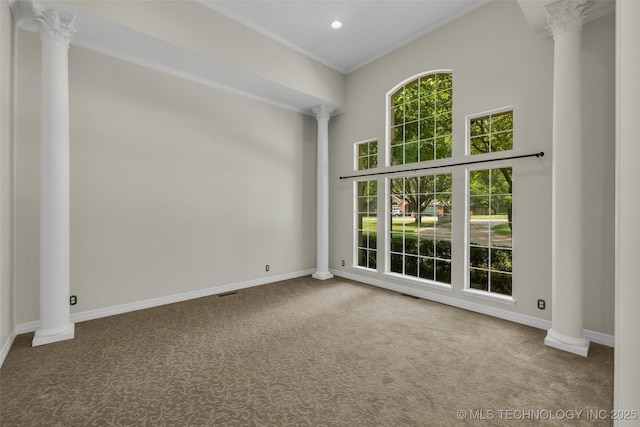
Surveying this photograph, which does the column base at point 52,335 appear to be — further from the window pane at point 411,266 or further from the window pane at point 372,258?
the window pane at point 411,266

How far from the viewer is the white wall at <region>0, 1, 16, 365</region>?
2549 millimetres

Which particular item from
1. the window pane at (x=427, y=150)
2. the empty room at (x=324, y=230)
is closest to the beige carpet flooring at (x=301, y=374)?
the empty room at (x=324, y=230)

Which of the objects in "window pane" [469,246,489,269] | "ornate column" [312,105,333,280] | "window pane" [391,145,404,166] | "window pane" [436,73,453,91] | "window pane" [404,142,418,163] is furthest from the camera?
"ornate column" [312,105,333,280]

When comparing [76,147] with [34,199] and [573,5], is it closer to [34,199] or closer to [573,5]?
[34,199]

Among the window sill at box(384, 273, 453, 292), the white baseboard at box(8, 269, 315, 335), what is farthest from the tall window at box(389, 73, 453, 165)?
the white baseboard at box(8, 269, 315, 335)

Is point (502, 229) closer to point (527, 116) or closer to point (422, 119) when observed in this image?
point (527, 116)

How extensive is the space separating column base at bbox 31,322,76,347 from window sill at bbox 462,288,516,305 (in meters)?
4.76

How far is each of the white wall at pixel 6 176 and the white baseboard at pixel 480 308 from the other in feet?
15.0

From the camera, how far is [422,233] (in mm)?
4422

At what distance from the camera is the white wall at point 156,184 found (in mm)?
3098

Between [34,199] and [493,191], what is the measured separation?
5554 mm

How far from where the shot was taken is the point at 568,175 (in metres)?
2.66

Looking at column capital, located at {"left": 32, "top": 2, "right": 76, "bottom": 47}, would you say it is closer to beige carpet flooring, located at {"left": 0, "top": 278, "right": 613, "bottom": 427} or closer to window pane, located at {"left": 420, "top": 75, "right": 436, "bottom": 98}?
beige carpet flooring, located at {"left": 0, "top": 278, "right": 613, "bottom": 427}

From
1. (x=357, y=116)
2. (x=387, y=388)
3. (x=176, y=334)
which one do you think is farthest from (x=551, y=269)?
(x=176, y=334)
